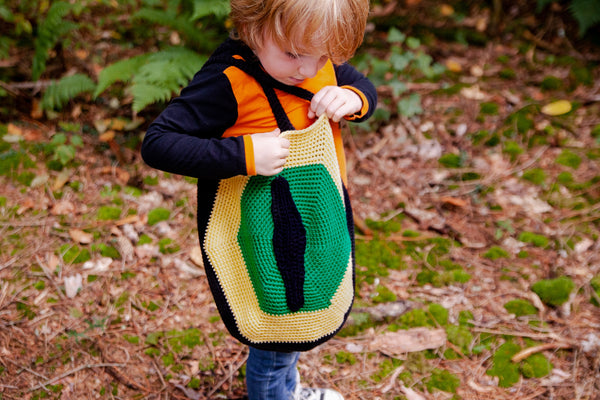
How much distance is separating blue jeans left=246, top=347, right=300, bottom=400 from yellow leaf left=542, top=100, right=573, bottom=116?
2.97 metres

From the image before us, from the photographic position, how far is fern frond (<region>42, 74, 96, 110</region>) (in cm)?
318

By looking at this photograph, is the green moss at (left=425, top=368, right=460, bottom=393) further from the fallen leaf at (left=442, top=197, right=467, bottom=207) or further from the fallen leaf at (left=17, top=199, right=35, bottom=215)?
the fallen leaf at (left=17, top=199, right=35, bottom=215)

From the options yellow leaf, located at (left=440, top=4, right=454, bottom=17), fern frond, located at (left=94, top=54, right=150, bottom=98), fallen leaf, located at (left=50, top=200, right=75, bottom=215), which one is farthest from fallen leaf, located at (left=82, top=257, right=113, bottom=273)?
yellow leaf, located at (left=440, top=4, right=454, bottom=17)

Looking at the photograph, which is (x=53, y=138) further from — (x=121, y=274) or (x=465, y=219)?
(x=465, y=219)

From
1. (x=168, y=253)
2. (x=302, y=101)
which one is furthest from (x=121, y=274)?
(x=302, y=101)

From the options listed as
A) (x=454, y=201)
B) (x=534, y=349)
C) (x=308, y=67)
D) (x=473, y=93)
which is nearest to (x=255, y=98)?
(x=308, y=67)

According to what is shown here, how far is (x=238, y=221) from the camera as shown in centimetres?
142

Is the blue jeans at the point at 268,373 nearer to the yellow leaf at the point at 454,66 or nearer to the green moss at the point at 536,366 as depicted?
the green moss at the point at 536,366

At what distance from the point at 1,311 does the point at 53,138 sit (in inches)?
54.3

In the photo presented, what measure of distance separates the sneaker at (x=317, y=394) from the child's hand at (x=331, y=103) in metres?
1.31

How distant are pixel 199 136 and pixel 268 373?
98 cm

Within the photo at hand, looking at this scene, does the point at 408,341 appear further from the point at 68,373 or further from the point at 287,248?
the point at 68,373

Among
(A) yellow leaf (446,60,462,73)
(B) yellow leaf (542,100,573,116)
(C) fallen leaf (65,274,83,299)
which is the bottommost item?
(C) fallen leaf (65,274,83,299)

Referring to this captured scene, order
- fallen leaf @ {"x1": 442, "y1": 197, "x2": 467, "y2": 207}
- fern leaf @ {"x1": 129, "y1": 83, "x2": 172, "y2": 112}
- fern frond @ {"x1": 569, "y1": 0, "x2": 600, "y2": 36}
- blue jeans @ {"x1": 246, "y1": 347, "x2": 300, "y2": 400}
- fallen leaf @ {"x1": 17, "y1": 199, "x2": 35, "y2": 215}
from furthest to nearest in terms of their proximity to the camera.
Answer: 1. fern frond @ {"x1": 569, "y1": 0, "x2": 600, "y2": 36}
2. fallen leaf @ {"x1": 442, "y1": 197, "x2": 467, "y2": 207}
3. fern leaf @ {"x1": 129, "y1": 83, "x2": 172, "y2": 112}
4. fallen leaf @ {"x1": 17, "y1": 199, "x2": 35, "y2": 215}
5. blue jeans @ {"x1": 246, "y1": 347, "x2": 300, "y2": 400}
